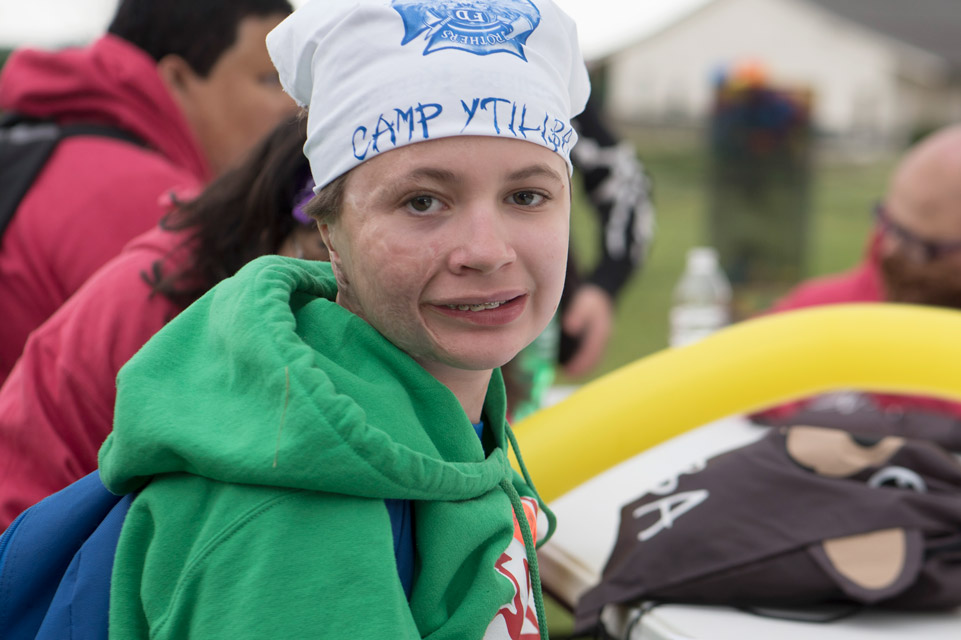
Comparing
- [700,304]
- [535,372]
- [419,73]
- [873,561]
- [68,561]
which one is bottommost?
[700,304]

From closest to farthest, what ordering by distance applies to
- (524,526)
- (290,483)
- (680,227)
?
(290,483) → (524,526) → (680,227)

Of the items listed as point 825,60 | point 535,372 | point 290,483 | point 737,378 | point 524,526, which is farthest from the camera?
point 825,60

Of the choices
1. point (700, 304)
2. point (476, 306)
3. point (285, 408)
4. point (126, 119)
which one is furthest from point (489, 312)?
point (700, 304)

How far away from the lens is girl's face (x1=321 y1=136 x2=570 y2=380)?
99cm

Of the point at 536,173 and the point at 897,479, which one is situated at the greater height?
the point at 536,173

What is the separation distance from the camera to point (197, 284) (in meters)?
1.60

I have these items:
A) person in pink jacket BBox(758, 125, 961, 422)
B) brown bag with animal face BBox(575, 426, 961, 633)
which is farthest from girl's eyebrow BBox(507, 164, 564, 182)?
person in pink jacket BBox(758, 125, 961, 422)

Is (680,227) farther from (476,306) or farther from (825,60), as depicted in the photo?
(476,306)

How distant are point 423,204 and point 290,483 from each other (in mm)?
304

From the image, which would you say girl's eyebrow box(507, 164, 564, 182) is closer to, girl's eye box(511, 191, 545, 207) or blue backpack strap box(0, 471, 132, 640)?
girl's eye box(511, 191, 545, 207)

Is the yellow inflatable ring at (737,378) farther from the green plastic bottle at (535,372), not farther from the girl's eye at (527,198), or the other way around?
the girl's eye at (527,198)

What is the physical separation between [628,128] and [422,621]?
19.2m

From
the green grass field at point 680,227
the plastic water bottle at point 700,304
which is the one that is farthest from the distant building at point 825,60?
the plastic water bottle at point 700,304

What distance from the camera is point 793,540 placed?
5.01ft
